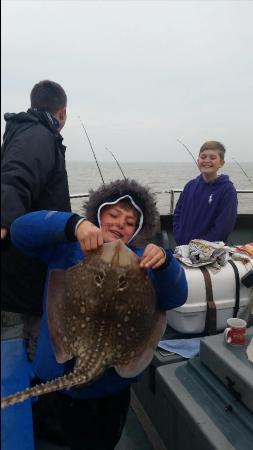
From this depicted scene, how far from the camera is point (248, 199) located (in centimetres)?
1467

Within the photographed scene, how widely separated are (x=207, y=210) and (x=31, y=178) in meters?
2.46

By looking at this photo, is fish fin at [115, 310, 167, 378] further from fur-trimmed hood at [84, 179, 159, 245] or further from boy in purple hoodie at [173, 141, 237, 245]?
boy in purple hoodie at [173, 141, 237, 245]

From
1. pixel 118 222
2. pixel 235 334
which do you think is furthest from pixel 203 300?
pixel 118 222

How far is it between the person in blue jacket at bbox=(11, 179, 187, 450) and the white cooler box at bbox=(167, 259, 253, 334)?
1.20 meters

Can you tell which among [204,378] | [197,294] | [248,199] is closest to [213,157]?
[197,294]

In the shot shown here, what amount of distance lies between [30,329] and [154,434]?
1206 mm

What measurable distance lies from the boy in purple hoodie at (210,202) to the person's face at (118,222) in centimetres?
218

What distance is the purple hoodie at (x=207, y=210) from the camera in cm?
392

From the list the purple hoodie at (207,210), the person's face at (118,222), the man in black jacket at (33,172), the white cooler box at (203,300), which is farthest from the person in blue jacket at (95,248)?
the purple hoodie at (207,210)

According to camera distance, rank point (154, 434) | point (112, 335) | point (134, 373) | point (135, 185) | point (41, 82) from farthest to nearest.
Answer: point (154, 434) < point (41, 82) < point (135, 185) < point (134, 373) < point (112, 335)

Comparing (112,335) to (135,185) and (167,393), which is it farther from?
(167,393)

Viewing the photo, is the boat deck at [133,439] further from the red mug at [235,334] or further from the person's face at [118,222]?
the person's face at [118,222]

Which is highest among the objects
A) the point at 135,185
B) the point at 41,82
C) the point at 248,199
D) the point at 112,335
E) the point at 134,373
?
the point at 41,82

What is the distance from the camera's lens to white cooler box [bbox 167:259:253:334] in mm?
3102
